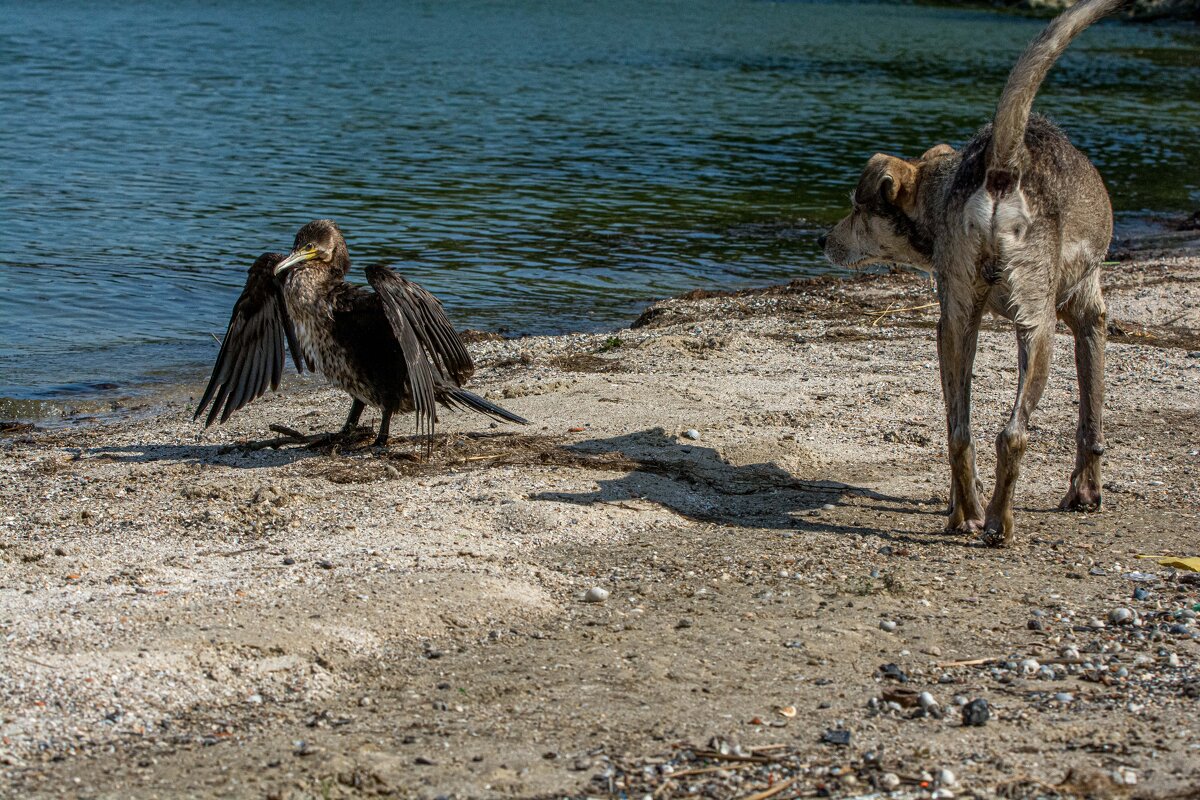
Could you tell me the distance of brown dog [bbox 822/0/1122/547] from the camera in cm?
616

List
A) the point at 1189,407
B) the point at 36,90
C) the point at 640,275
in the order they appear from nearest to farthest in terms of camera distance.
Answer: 1. the point at 1189,407
2. the point at 640,275
3. the point at 36,90

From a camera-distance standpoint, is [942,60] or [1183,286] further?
[942,60]

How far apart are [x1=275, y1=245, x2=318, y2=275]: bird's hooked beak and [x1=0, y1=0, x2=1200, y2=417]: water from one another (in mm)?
3354

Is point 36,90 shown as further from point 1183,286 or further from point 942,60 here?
point 942,60

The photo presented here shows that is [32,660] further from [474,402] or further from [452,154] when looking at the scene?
[452,154]

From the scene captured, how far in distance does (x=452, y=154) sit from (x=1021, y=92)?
753 inches

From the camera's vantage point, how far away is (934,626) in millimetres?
5453

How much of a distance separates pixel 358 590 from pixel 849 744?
224 centimetres

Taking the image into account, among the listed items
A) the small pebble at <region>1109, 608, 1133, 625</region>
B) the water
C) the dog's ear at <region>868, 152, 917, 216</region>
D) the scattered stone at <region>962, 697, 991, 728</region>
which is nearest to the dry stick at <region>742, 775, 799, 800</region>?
the scattered stone at <region>962, 697, 991, 728</region>

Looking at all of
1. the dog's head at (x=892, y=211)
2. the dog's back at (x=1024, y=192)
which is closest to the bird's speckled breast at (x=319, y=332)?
the dog's head at (x=892, y=211)

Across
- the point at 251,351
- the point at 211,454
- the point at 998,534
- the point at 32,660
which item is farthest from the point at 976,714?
the point at 251,351

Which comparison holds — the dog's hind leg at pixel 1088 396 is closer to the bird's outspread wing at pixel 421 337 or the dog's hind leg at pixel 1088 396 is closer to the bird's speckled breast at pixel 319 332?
the bird's outspread wing at pixel 421 337

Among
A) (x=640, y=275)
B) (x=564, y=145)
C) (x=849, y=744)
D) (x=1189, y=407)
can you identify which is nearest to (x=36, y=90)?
(x=564, y=145)

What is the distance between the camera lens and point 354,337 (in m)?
7.86
